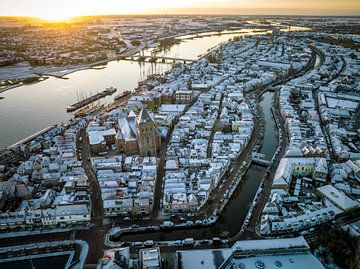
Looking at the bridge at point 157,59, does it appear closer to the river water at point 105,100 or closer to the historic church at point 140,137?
the river water at point 105,100

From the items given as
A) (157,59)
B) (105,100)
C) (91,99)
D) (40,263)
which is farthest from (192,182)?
(157,59)

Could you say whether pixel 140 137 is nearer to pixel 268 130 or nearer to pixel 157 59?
pixel 268 130

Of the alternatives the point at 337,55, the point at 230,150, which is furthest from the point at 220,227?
the point at 337,55

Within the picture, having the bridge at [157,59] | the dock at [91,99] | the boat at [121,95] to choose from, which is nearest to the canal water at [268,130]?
the boat at [121,95]

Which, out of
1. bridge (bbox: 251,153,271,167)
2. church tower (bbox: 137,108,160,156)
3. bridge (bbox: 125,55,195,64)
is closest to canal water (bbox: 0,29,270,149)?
bridge (bbox: 125,55,195,64)

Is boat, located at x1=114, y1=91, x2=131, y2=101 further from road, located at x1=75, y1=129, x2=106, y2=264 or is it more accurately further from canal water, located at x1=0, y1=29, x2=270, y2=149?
road, located at x1=75, y1=129, x2=106, y2=264

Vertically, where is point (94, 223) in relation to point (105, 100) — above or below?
below
